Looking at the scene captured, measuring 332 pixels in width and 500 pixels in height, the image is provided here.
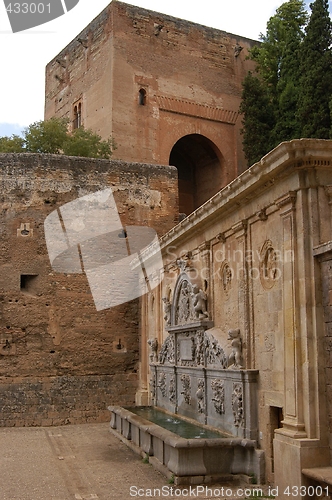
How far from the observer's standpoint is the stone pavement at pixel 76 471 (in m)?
7.60

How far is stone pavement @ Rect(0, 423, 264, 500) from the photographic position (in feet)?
24.9

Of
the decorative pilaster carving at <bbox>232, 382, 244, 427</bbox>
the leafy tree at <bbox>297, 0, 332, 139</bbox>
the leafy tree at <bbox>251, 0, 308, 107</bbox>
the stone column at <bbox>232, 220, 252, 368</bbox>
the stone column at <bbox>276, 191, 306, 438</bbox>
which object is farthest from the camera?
the leafy tree at <bbox>251, 0, 308, 107</bbox>

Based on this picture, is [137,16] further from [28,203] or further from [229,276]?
[229,276]

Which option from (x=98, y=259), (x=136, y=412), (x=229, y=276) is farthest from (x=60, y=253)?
(x=229, y=276)

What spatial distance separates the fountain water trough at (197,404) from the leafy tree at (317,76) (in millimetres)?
8907

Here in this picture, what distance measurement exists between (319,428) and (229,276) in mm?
3322

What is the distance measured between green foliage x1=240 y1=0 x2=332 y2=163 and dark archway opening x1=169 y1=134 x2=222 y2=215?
6.35ft

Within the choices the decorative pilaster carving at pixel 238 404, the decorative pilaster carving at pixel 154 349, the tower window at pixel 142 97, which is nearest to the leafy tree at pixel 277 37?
the tower window at pixel 142 97

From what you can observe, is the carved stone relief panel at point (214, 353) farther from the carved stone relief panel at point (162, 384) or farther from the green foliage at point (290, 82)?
the green foliage at point (290, 82)

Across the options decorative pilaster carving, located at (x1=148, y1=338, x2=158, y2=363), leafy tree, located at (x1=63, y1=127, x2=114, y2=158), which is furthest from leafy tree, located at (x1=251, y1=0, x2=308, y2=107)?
decorative pilaster carving, located at (x1=148, y1=338, x2=158, y2=363)

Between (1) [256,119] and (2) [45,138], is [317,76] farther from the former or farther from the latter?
(2) [45,138]

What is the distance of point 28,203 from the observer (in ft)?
50.6

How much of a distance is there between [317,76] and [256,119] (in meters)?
3.77

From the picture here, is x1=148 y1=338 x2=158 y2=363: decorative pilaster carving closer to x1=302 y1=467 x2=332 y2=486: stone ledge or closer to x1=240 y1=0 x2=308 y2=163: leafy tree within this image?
x1=302 y1=467 x2=332 y2=486: stone ledge
